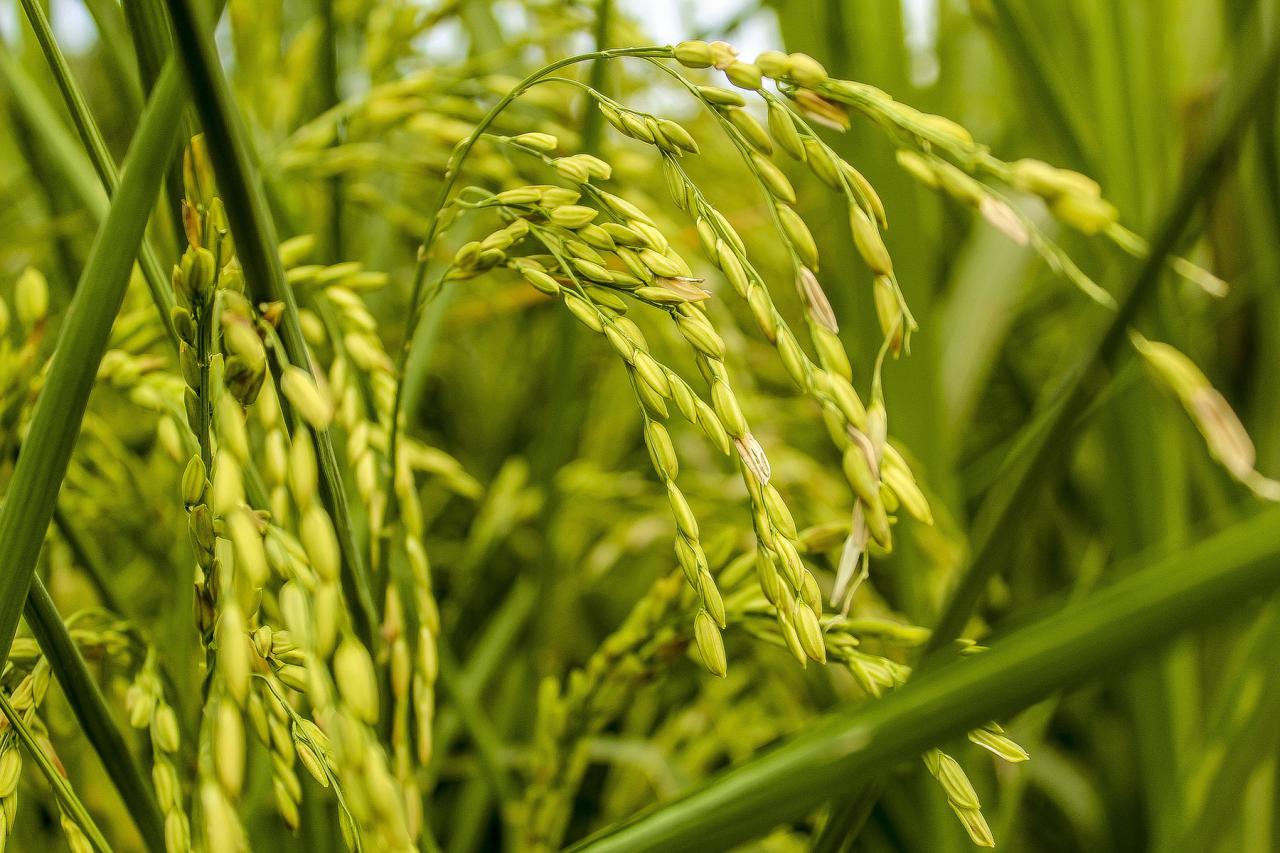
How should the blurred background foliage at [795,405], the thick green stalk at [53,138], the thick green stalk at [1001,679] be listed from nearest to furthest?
the thick green stalk at [1001,679], the thick green stalk at [53,138], the blurred background foliage at [795,405]

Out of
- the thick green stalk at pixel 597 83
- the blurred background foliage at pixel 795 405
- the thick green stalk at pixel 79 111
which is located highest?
the thick green stalk at pixel 79 111

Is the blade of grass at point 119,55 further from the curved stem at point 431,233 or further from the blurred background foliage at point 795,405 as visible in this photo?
the curved stem at point 431,233

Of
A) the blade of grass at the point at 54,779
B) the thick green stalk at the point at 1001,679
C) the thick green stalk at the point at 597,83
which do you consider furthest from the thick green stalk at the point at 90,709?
the thick green stalk at the point at 597,83

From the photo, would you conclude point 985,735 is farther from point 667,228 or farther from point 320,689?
point 667,228

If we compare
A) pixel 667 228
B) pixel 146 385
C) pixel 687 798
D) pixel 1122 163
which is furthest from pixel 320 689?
pixel 1122 163

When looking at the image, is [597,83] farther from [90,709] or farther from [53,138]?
[90,709]

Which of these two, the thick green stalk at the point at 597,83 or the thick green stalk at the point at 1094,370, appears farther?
the thick green stalk at the point at 597,83

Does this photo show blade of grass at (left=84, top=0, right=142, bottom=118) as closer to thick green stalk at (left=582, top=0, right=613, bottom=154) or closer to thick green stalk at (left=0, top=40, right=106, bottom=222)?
thick green stalk at (left=0, top=40, right=106, bottom=222)
